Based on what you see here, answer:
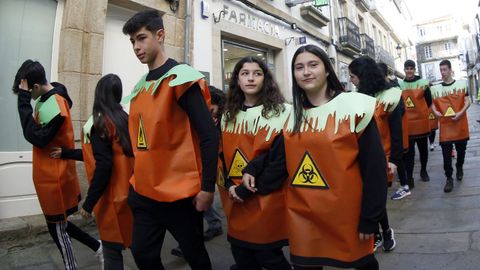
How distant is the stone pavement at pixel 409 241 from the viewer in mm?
3061

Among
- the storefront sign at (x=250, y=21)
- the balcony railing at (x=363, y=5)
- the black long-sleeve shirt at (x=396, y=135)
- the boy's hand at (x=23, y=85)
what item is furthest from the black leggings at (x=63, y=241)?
the balcony railing at (x=363, y=5)

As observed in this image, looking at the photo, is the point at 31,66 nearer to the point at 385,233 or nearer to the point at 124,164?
the point at 124,164

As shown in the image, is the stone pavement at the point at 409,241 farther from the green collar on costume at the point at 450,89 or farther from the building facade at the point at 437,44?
the building facade at the point at 437,44

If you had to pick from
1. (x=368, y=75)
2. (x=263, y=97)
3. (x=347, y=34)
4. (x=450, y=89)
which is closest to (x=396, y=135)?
(x=368, y=75)

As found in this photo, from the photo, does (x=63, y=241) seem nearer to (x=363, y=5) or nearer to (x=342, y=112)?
(x=342, y=112)

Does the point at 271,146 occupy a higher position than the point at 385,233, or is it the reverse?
the point at 271,146

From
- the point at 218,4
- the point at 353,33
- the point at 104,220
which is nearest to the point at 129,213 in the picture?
the point at 104,220

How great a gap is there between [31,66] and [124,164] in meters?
1.28

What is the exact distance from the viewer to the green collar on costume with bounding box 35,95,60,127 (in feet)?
9.68

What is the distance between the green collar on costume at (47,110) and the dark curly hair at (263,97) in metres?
1.40

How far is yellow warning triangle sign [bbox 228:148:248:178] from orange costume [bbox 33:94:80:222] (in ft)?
4.86

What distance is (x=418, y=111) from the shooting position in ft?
18.7

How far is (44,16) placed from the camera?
16.2ft

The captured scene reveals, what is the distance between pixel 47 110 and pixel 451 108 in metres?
5.18
